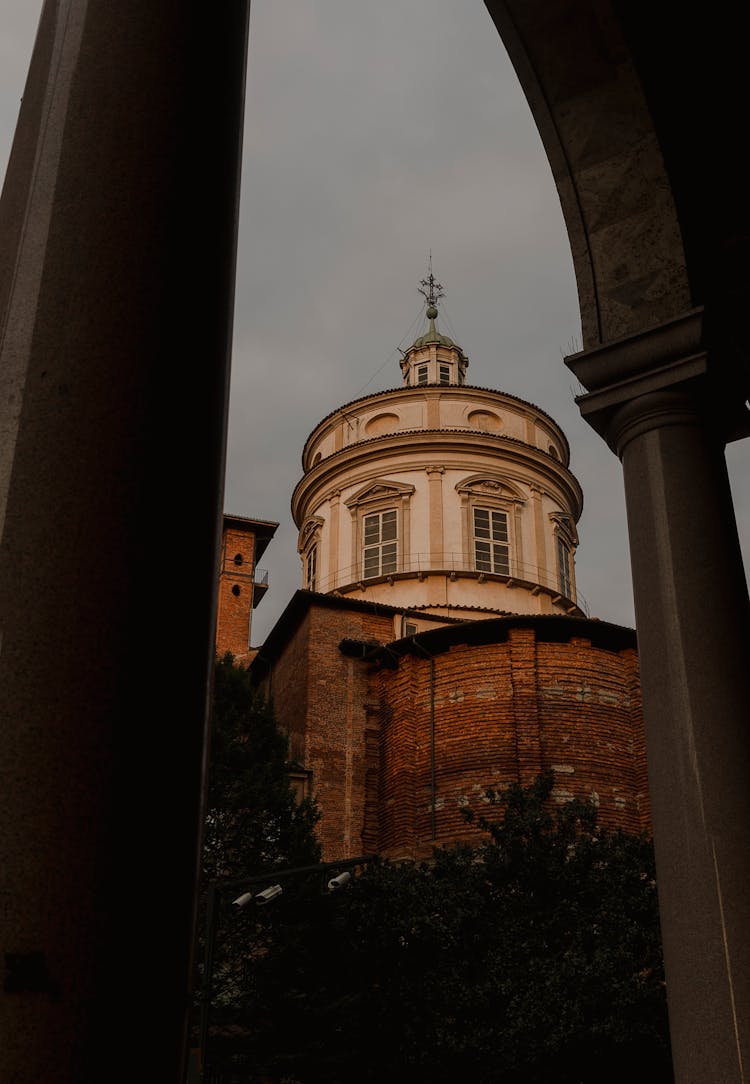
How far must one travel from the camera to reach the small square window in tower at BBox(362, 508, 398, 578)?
36.2 meters

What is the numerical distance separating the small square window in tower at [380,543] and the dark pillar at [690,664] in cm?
3033

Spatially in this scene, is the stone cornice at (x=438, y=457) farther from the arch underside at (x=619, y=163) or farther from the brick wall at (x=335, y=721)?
the arch underside at (x=619, y=163)

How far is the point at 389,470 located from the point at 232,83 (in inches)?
1396

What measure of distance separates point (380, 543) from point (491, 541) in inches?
150

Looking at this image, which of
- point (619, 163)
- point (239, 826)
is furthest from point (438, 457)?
point (619, 163)

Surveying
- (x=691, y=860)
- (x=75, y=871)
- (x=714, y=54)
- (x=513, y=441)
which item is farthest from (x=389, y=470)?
(x=75, y=871)

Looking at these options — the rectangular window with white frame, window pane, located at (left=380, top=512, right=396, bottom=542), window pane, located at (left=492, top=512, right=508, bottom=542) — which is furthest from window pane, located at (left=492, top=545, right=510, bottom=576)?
window pane, located at (left=380, top=512, right=396, bottom=542)

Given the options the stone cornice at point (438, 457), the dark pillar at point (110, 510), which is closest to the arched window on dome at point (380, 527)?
the stone cornice at point (438, 457)

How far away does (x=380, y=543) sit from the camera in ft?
121

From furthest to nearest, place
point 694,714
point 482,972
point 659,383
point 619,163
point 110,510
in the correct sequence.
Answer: point 482,972 → point 619,163 → point 659,383 → point 694,714 → point 110,510

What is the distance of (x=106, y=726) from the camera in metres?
1.87

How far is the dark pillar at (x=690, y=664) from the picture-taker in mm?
3979

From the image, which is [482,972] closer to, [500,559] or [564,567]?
[500,559]

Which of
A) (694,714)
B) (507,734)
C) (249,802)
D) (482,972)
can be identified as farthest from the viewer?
(507,734)
